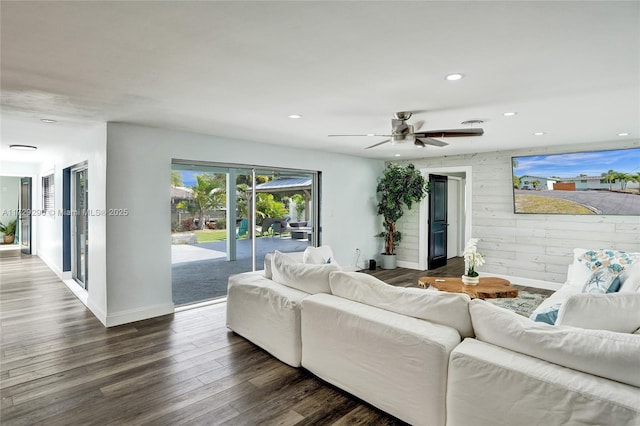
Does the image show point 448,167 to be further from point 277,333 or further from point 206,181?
point 277,333

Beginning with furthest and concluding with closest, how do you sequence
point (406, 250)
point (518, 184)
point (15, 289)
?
point (406, 250) < point (518, 184) < point (15, 289)

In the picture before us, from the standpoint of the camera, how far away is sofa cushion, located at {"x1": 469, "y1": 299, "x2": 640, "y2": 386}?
1.59 metres

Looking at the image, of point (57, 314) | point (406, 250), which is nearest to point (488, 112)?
point (406, 250)

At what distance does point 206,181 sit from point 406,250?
4.54 m

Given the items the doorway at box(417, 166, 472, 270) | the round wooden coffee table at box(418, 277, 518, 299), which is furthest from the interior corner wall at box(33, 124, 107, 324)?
the doorway at box(417, 166, 472, 270)

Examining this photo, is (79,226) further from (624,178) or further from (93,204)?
(624,178)

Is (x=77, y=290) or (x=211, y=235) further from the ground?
(x=211, y=235)

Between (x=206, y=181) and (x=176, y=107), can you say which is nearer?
(x=176, y=107)

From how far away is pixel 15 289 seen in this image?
18.3ft

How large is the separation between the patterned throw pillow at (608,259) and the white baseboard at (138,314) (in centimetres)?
521

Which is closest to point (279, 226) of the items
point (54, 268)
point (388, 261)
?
point (388, 261)

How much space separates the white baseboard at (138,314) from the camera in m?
4.05

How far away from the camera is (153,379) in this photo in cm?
284

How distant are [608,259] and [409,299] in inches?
125
